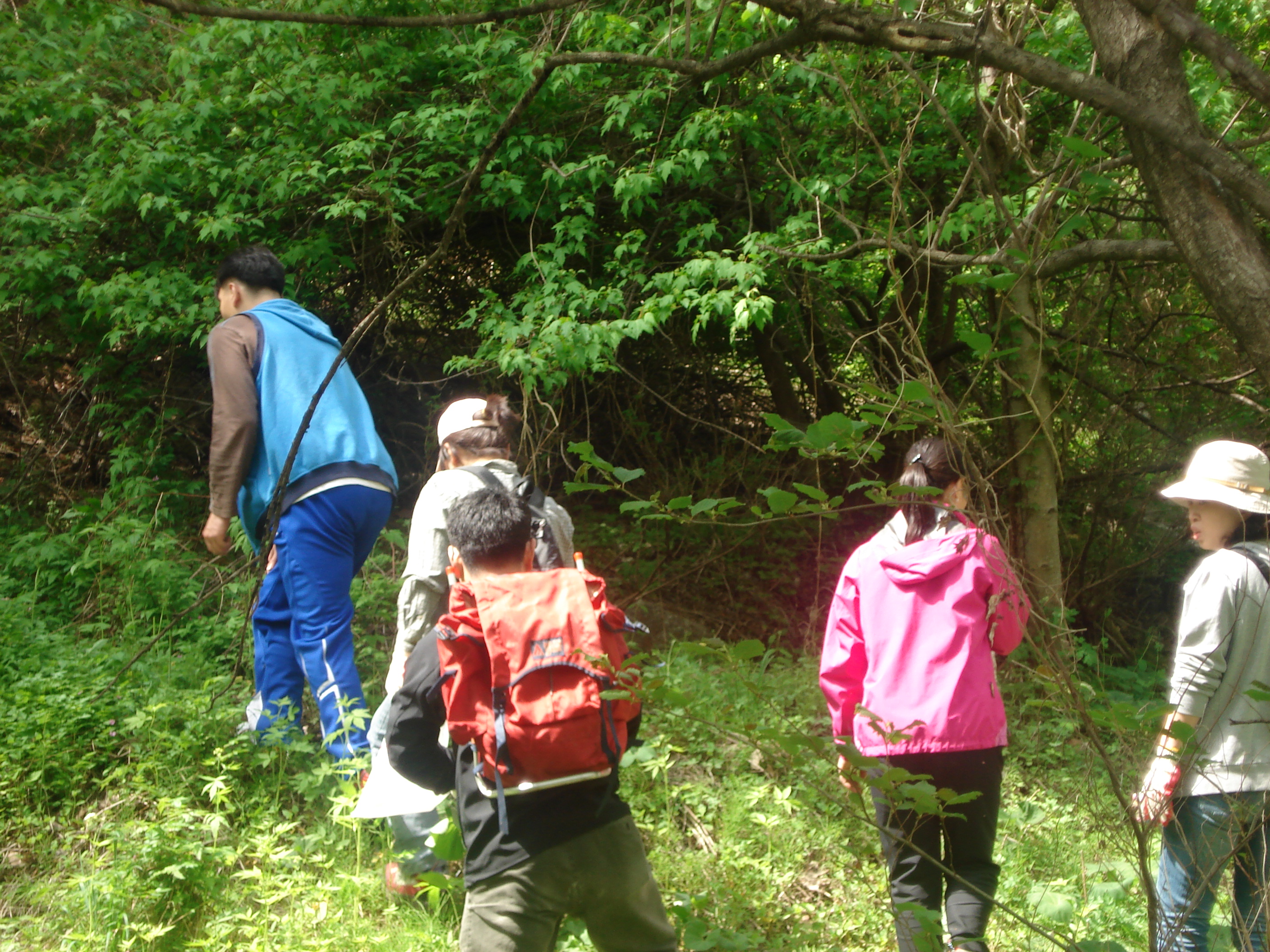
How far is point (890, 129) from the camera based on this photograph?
5.59 meters

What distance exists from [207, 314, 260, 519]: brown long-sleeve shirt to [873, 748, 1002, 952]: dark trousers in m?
2.53

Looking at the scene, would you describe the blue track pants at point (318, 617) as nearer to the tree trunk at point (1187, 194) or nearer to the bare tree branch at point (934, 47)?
the bare tree branch at point (934, 47)

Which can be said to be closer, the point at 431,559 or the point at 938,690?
the point at 938,690

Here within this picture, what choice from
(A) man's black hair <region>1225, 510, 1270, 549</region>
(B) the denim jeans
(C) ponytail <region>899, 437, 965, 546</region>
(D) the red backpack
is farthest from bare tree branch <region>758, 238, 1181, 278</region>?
(B) the denim jeans

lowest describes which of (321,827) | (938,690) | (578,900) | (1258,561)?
(321,827)

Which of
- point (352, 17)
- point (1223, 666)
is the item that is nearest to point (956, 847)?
point (1223, 666)

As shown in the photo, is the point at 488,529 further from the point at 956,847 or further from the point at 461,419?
the point at 956,847

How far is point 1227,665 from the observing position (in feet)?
8.12

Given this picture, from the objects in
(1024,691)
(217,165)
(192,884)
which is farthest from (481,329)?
(1024,691)

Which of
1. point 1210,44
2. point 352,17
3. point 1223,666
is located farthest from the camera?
point 1223,666

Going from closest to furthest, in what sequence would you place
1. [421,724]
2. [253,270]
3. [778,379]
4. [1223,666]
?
[421,724] < [1223,666] < [253,270] < [778,379]

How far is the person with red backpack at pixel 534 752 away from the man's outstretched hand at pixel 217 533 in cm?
175

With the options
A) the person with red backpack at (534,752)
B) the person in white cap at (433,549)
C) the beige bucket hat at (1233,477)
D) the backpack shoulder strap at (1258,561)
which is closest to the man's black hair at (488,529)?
the person with red backpack at (534,752)

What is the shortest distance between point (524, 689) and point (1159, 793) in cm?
129
